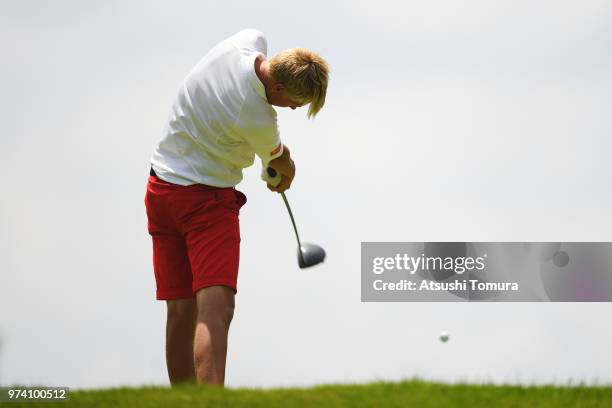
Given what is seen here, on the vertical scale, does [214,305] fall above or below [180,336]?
above

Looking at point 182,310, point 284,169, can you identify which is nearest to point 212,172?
point 284,169

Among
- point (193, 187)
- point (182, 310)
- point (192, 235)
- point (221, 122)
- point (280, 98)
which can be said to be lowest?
point (182, 310)

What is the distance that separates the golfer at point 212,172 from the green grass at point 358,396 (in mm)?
517

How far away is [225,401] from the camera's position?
620cm

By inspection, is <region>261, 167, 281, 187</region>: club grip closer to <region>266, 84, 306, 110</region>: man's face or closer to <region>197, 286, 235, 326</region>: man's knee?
<region>266, 84, 306, 110</region>: man's face

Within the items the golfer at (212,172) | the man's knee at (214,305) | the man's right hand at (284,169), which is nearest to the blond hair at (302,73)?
the golfer at (212,172)

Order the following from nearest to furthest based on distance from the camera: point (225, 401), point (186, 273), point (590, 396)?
point (225, 401)
point (590, 396)
point (186, 273)

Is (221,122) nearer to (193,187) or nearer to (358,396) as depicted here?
(193,187)

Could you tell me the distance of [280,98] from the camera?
675 centimetres

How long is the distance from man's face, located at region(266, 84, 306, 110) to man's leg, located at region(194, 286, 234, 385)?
118cm

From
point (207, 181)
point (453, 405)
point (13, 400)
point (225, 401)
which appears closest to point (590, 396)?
point (453, 405)

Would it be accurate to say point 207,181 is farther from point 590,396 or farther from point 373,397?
point 590,396

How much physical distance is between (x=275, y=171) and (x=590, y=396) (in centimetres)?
245

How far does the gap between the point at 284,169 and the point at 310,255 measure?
1104 mm
